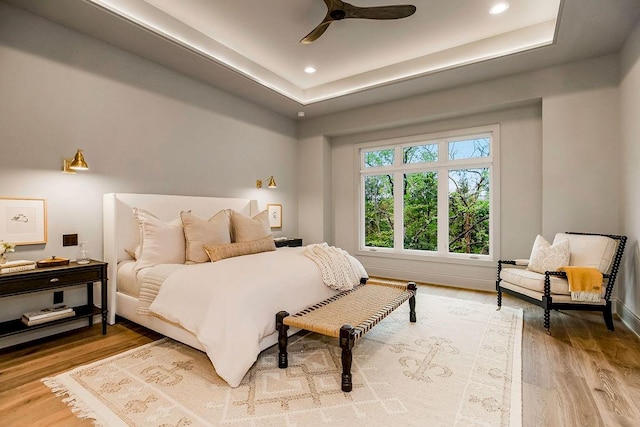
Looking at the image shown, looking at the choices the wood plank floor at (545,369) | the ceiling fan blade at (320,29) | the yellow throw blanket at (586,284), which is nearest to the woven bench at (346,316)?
the wood plank floor at (545,369)

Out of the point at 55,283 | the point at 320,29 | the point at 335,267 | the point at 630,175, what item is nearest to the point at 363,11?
the point at 320,29

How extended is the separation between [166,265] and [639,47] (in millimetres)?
5068

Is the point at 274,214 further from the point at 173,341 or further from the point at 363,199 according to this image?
the point at 173,341

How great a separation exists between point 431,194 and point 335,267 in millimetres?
2930

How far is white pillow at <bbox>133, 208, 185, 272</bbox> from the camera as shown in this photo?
3248mm

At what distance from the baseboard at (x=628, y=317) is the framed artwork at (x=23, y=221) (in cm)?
577

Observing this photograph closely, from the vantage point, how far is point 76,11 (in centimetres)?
296

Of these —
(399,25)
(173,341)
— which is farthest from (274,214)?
(399,25)

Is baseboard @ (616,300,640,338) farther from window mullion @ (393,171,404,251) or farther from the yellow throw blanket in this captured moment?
window mullion @ (393,171,404,251)

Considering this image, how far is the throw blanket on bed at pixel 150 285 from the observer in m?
2.84

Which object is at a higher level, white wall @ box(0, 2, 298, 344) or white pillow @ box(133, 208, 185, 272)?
white wall @ box(0, 2, 298, 344)

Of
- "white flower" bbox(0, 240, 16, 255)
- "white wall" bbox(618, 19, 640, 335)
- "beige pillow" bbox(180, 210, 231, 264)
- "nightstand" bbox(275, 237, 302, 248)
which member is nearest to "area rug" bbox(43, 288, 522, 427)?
"beige pillow" bbox(180, 210, 231, 264)

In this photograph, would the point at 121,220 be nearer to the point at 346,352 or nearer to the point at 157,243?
the point at 157,243

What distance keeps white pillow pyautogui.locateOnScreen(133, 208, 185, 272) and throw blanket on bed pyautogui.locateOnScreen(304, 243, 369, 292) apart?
53.9 inches
